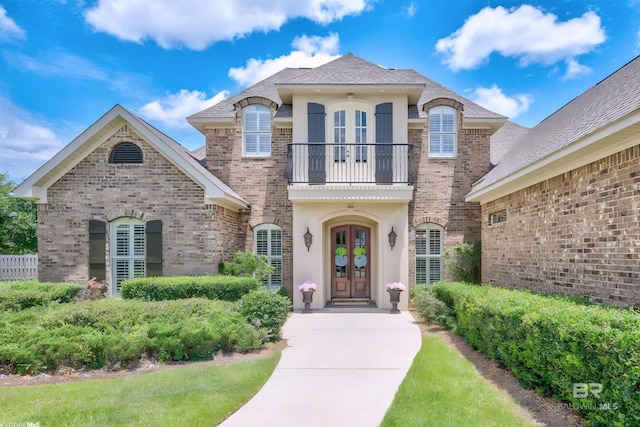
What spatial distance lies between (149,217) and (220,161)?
3079mm

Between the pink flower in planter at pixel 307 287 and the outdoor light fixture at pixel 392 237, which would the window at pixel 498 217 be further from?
the pink flower in planter at pixel 307 287

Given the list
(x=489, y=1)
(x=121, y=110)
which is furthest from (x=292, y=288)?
(x=489, y=1)

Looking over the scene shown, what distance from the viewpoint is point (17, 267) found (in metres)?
17.0

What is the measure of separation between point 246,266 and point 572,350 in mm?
8524

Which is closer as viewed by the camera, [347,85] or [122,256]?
[122,256]

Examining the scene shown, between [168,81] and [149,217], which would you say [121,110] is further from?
[168,81]

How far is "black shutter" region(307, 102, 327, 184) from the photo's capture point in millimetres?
11852

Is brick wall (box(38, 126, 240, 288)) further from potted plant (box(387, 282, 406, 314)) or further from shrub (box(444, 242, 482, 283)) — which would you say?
shrub (box(444, 242, 482, 283))

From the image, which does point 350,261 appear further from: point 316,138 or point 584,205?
point 584,205

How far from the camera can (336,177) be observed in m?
11.9

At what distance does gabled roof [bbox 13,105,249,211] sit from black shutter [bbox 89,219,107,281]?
5.19 ft

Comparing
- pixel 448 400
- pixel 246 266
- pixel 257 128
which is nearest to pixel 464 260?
pixel 246 266

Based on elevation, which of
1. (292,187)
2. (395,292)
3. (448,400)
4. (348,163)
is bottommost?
(448,400)

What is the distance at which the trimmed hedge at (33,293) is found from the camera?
892 cm
